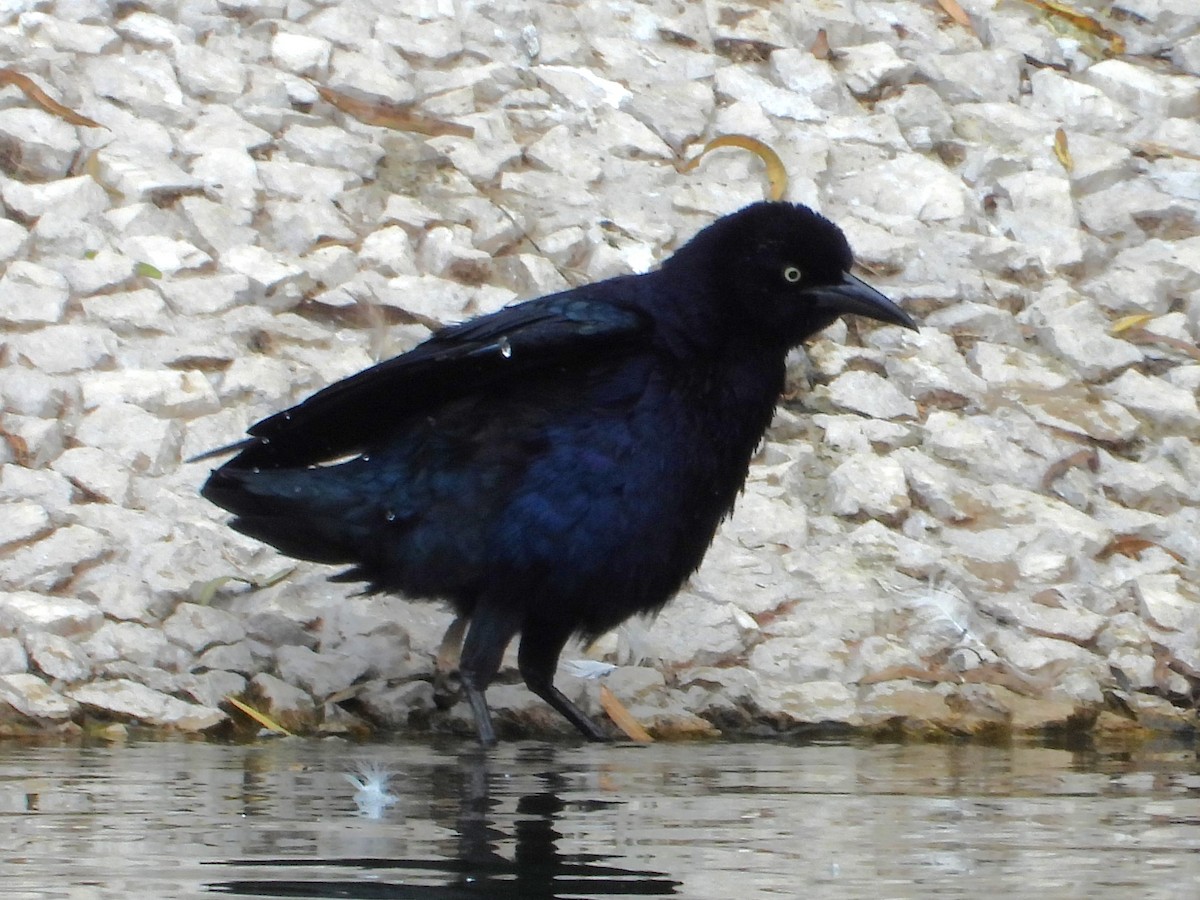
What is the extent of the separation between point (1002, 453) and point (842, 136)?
5.62 feet

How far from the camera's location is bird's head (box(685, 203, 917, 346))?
4789 mm

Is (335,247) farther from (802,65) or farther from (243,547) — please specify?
(802,65)

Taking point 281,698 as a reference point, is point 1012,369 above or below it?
above

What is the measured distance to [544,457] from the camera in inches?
177

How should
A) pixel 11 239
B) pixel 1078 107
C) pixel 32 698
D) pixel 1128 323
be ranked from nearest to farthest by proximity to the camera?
pixel 32 698, pixel 11 239, pixel 1128 323, pixel 1078 107

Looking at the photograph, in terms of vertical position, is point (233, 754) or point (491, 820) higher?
point (491, 820)

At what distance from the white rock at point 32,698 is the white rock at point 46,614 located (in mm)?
183

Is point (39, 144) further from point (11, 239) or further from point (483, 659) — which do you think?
point (483, 659)

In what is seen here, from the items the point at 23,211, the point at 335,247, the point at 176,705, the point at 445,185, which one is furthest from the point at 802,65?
the point at 176,705

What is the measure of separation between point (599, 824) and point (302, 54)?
14.3 feet

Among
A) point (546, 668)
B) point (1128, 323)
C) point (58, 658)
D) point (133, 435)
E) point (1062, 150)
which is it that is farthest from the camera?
point (1062, 150)

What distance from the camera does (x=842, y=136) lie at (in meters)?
6.98

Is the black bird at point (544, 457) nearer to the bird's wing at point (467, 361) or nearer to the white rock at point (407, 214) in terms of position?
the bird's wing at point (467, 361)

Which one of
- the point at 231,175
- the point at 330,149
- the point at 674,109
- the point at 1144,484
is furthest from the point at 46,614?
the point at 674,109
